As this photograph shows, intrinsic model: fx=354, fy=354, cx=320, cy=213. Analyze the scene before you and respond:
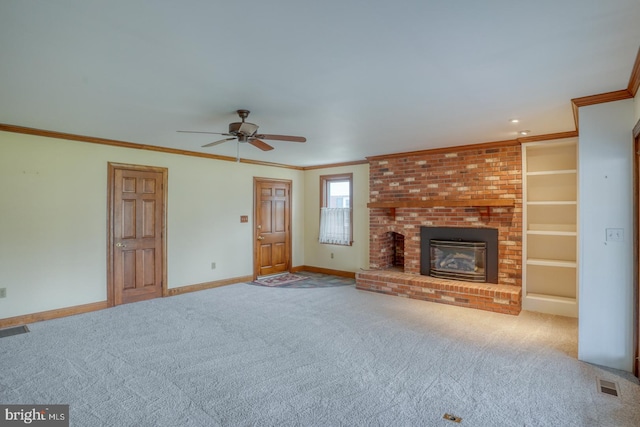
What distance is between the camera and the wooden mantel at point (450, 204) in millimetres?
4797

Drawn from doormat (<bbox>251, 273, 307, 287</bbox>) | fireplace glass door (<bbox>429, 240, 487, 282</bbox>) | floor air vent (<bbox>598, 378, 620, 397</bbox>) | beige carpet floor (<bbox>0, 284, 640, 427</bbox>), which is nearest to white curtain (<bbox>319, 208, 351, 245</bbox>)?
doormat (<bbox>251, 273, 307, 287</bbox>)

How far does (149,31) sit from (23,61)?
1079 millimetres

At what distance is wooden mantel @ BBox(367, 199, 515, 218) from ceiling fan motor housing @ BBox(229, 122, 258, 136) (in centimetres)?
304

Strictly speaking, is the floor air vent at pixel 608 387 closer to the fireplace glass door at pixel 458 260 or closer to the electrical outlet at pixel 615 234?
the electrical outlet at pixel 615 234

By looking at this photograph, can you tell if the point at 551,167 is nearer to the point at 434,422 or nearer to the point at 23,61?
the point at 434,422

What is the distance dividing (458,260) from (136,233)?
480 centimetres

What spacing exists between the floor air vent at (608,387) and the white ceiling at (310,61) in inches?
91.8

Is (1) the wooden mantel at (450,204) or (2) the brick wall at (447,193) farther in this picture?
(2) the brick wall at (447,193)

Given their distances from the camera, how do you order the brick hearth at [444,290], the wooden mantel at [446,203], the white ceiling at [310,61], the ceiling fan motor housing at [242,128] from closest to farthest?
the white ceiling at [310,61] → the ceiling fan motor housing at [242,128] → the brick hearth at [444,290] → the wooden mantel at [446,203]

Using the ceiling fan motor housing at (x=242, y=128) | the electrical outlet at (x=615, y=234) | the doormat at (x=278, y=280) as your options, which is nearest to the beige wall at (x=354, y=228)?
the doormat at (x=278, y=280)

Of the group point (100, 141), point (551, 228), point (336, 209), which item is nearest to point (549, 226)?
point (551, 228)

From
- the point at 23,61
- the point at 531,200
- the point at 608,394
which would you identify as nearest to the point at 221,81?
the point at 23,61

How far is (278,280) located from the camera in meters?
6.68

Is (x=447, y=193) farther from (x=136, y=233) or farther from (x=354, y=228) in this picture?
(x=136, y=233)
